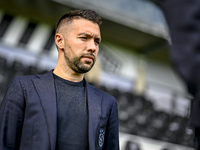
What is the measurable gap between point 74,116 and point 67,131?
0.07 m

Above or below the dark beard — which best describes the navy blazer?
below

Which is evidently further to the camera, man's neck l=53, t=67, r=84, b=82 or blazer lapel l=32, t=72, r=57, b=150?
man's neck l=53, t=67, r=84, b=82

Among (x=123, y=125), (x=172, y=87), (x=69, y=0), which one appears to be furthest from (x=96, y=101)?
(x=172, y=87)

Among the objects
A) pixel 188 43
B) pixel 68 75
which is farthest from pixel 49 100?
pixel 188 43

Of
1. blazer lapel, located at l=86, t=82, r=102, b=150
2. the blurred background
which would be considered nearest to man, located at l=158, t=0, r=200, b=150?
blazer lapel, located at l=86, t=82, r=102, b=150

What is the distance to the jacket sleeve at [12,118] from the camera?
98cm

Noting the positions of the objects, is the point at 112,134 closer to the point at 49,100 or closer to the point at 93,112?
the point at 93,112

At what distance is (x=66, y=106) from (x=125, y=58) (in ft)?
31.7

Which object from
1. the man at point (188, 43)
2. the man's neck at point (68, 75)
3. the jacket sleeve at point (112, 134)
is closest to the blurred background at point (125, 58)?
the jacket sleeve at point (112, 134)

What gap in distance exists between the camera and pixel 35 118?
3.32 feet

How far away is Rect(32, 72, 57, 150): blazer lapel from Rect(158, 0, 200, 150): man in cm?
64

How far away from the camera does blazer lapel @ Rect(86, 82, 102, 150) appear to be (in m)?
1.05

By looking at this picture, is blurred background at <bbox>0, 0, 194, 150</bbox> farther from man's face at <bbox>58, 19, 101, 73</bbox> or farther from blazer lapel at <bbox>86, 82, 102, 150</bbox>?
man's face at <bbox>58, 19, 101, 73</bbox>

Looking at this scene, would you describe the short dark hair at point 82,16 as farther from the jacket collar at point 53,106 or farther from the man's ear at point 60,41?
the jacket collar at point 53,106
